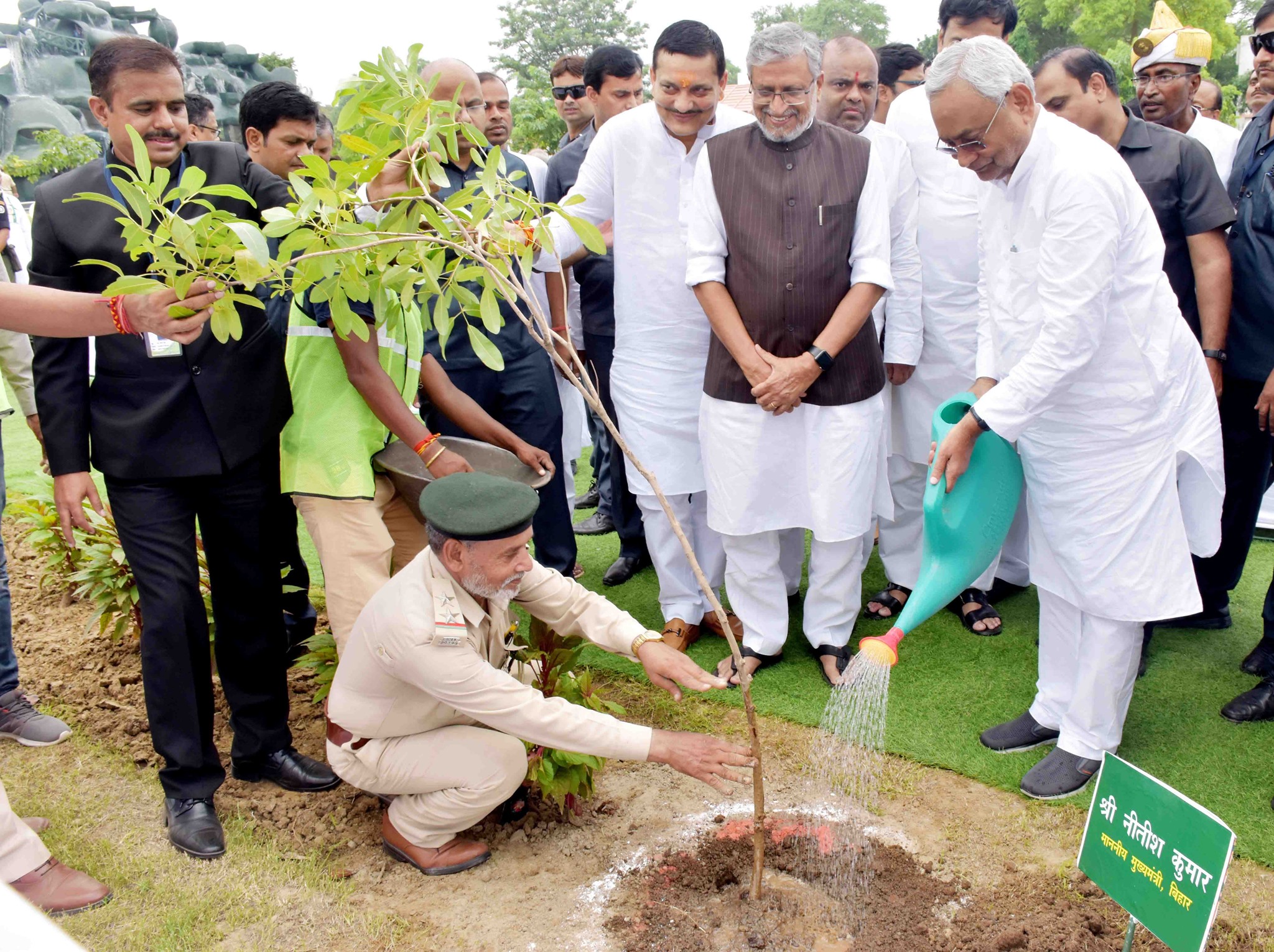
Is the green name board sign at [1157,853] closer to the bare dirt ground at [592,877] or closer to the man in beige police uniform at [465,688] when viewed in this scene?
the bare dirt ground at [592,877]

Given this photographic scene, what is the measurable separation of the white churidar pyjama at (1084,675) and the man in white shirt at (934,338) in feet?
2.77

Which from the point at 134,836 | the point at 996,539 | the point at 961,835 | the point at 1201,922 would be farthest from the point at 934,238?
the point at 134,836

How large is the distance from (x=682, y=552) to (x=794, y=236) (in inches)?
55.6

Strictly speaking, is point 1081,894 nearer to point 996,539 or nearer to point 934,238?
point 996,539

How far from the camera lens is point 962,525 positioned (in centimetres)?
289

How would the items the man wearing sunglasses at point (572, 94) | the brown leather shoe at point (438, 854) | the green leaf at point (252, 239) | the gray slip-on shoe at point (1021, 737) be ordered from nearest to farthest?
the green leaf at point (252, 239) < the brown leather shoe at point (438, 854) < the gray slip-on shoe at point (1021, 737) < the man wearing sunglasses at point (572, 94)

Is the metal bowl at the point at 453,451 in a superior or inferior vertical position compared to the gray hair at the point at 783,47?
inferior

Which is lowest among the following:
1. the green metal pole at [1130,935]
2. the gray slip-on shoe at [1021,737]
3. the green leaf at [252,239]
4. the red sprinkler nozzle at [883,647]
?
the gray slip-on shoe at [1021,737]

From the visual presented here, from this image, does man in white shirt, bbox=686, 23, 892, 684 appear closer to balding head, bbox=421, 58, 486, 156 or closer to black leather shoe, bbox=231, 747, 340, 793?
balding head, bbox=421, 58, 486, 156

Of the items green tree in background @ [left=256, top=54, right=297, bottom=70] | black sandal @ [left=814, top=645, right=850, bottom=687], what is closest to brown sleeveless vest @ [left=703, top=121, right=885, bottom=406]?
black sandal @ [left=814, top=645, right=850, bottom=687]

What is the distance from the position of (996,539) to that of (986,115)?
117cm

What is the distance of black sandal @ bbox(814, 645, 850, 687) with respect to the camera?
390 cm

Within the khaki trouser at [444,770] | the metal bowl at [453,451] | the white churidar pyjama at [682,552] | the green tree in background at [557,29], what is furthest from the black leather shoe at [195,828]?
the green tree in background at [557,29]

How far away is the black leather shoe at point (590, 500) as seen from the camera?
6.23 m
